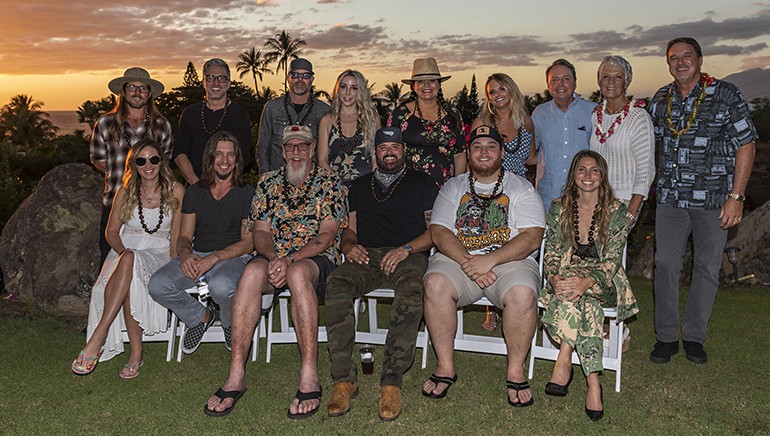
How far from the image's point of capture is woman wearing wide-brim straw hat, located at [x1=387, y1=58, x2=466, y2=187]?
242 inches

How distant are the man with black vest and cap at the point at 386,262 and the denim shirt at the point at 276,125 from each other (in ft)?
3.43

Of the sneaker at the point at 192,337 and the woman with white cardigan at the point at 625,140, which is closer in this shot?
the woman with white cardigan at the point at 625,140

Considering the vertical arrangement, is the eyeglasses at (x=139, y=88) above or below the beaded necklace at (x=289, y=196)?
above

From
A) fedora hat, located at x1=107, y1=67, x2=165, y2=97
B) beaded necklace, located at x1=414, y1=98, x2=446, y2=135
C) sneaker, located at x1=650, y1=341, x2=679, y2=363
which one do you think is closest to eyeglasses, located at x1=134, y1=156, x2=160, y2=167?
fedora hat, located at x1=107, y1=67, x2=165, y2=97

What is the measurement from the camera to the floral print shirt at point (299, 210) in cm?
555

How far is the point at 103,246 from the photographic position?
6.61 meters

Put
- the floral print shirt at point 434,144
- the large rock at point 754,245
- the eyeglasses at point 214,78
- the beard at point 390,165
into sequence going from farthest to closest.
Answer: the large rock at point 754,245
the eyeglasses at point 214,78
the floral print shirt at point 434,144
the beard at point 390,165

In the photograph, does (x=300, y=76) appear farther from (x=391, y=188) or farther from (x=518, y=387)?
(x=518, y=387)

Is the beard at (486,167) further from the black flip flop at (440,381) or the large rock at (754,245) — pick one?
the large rock at (754,245)

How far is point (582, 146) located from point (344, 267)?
219cm

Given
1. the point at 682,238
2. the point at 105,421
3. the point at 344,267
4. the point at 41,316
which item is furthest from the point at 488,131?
the point at 41,316

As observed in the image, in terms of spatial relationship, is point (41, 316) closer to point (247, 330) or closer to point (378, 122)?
point (247, 330)

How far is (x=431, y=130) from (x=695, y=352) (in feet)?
9.11

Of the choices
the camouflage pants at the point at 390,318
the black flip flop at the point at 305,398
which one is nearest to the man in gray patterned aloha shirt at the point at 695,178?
the camouflage pants at the point at 390,318
